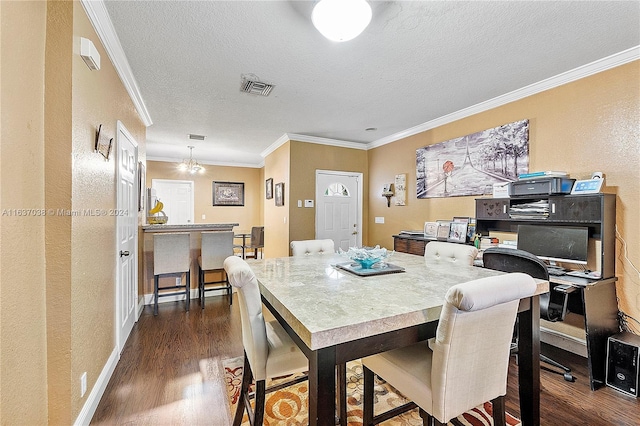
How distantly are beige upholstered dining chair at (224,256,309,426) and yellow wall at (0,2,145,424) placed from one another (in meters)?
0.84

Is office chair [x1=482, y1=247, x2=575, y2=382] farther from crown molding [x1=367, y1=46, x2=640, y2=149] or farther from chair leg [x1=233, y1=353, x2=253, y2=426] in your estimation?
chair leg [x1=233, y1=353, x2=253, y2=426]

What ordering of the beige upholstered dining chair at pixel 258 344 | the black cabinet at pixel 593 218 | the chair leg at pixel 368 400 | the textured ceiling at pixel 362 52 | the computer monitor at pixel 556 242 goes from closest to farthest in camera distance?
the beige upholstered dining chair at pixel 258 344 → the chair leg at pixel 368 400 → the textured ceiling at pixel 362 52 → the black cabinet at pixel 593 218 → the computer monitor at pixel 556 242

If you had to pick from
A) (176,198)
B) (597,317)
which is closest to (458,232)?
(597,317)

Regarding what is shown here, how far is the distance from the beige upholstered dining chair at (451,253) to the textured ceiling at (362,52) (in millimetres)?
1545

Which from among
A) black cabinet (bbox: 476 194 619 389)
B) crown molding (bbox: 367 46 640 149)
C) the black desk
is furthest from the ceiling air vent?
the black desk

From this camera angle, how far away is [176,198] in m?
6.77

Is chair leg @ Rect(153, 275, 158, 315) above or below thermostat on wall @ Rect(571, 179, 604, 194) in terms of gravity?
below

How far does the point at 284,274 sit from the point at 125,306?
200 cm

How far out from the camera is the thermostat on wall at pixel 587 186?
2188mm

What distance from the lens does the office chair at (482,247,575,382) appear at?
2.00 meters

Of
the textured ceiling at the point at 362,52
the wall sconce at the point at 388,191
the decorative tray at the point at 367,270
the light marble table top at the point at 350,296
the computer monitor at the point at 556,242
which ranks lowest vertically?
the light marble table top at the point at 350,296

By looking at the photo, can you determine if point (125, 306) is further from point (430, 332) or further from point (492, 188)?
point (492, 188)

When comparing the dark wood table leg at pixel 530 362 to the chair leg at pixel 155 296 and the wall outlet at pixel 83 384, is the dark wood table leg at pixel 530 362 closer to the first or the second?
the wall outlet at pixel 83 384

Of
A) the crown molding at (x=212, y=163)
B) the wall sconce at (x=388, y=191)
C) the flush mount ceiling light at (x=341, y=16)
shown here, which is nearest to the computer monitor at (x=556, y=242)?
the wall sconce at (x=388, y=191)
